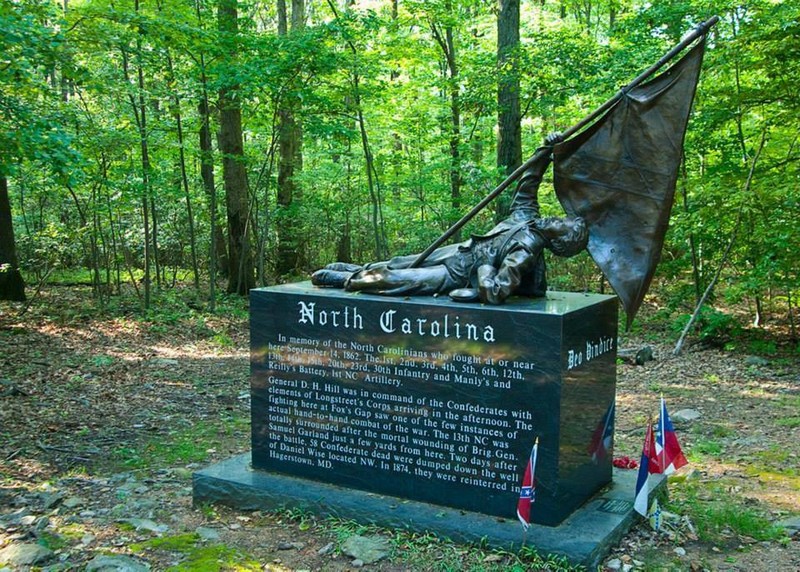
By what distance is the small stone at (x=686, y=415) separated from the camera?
25.3 ft

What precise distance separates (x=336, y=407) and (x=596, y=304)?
6.86 ft

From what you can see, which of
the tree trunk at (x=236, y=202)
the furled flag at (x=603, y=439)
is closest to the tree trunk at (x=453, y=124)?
the tree trunk at (x=236, y=202)

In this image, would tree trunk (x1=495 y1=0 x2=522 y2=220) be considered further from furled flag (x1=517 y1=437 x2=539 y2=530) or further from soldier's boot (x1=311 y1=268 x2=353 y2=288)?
furled flag (x1=517 y1=437 x2=539 y2=530)

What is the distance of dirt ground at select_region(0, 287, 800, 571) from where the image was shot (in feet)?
14.7

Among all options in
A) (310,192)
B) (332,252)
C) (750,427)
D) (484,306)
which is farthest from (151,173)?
(750,427)

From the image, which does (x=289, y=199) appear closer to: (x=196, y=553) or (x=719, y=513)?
(x=196, y=553)

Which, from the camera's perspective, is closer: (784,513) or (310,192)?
(784,513)

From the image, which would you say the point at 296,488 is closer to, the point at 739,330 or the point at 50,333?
the point at 50,333

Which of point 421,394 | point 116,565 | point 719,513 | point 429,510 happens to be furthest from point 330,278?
point 719,513

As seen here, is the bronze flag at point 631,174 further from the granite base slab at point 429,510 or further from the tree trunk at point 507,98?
the tree trunk at point 507,98

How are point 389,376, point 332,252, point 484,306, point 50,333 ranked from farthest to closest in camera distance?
1. point 332,252
2. point 50,333
3. point 389,376
4. point 484,306

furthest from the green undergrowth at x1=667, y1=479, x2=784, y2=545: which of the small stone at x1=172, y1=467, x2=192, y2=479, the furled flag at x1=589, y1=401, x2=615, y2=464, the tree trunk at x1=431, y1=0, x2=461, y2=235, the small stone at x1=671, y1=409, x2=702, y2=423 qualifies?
the tree trunk at x1=431, y1=0, x2=461, y2=235

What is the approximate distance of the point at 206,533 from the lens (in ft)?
16.0

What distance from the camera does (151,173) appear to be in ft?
40.9
